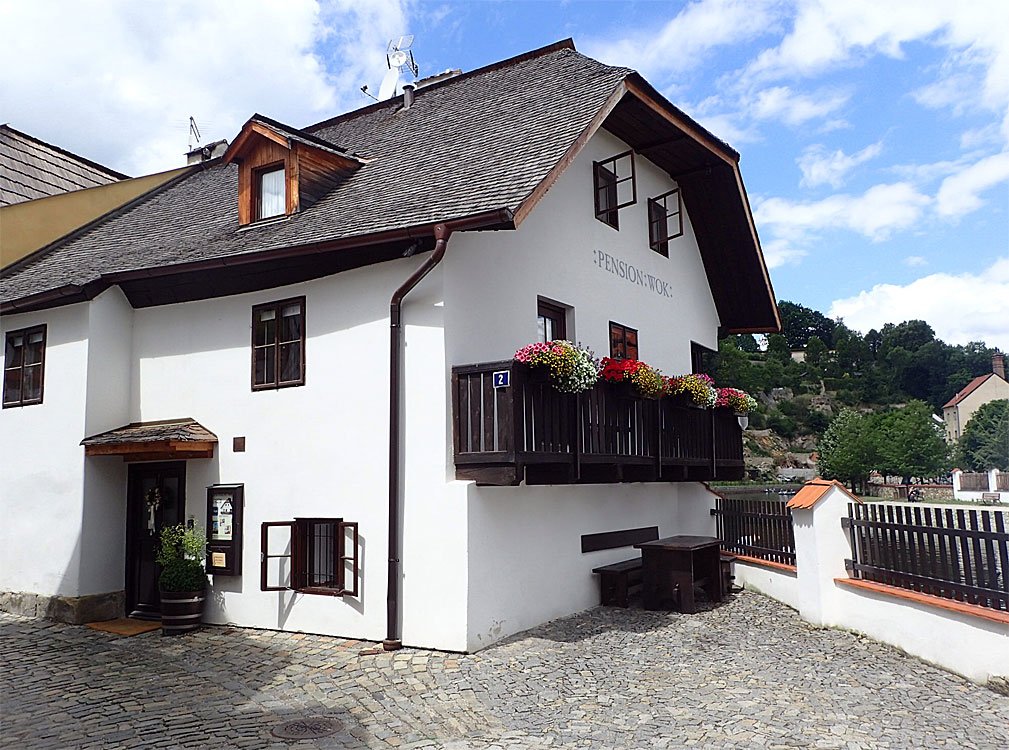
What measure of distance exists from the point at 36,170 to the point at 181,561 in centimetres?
1211

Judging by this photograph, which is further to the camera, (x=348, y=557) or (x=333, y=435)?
(x=333, y=435)

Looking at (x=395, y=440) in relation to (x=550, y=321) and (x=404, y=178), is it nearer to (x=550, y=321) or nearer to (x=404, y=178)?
(x=550, y=321)

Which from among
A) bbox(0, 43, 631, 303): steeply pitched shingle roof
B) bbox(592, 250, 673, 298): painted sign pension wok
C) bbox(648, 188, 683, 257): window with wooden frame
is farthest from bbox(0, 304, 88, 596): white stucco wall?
bbox(648, 188, 683, 257): window with wooden frame

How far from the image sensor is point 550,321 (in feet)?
39.2

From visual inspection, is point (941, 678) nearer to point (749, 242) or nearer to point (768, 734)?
point (768, 734)

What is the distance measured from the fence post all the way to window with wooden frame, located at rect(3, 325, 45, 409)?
34.8 feet

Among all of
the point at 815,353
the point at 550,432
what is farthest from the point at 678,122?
the point at 815,353

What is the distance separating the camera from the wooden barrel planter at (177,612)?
35.0 feet

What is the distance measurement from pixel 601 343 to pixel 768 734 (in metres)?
6.83

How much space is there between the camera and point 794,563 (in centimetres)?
1231

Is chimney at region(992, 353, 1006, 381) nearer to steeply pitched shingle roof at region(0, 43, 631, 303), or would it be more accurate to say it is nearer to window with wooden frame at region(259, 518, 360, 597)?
steeply pitched shingle roof at region(0, 43, 631, 303)

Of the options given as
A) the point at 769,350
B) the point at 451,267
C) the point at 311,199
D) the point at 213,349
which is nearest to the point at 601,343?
the point at 451,267

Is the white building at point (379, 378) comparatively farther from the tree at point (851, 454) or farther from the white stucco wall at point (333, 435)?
the tree at point (851, 454)

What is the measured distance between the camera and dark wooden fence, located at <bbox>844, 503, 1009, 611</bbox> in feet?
27.9
